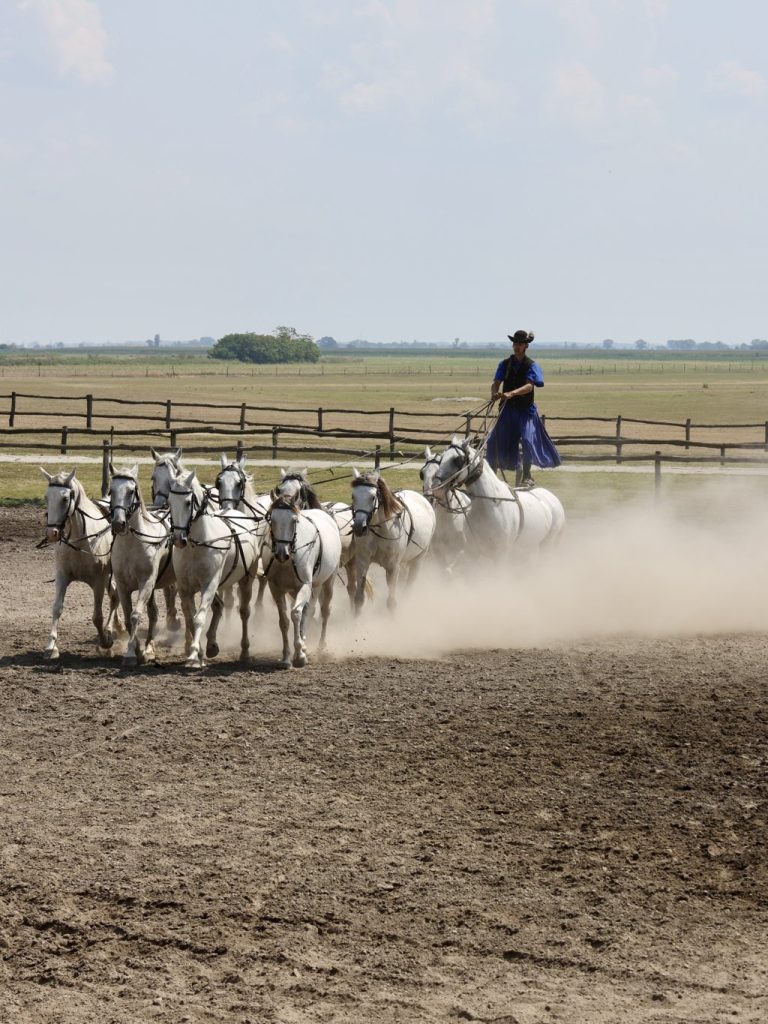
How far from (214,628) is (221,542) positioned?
1.11 m

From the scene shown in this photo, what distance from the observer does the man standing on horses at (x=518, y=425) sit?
16.3m

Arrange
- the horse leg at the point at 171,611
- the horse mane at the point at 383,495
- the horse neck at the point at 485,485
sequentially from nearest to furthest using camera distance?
the horse mane at the point at 383,495 < the horse leg at the point at 171,611 < the horse neck at the point at 485,485

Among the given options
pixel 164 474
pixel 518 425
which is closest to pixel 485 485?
pixel 518 425

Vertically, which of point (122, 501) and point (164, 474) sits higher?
point (164, 474)

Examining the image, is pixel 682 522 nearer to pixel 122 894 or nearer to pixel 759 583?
pixel 759 583

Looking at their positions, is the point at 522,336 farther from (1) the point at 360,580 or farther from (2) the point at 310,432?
(2) the point at 310,432

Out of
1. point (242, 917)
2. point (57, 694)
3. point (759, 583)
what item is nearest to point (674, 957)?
point (242, 917)

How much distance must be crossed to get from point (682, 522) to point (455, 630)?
29.6ft

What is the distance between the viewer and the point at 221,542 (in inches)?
507

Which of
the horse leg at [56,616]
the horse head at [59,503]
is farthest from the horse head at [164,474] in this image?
the horse leg at [56,616]

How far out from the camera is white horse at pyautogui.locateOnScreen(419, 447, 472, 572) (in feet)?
51.2

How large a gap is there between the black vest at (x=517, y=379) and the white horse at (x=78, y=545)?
5414 mm

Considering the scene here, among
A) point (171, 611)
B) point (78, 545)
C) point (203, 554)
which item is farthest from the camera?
point (171, 611)

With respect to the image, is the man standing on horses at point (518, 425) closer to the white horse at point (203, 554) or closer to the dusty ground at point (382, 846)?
the white horse at point (203, 554)
